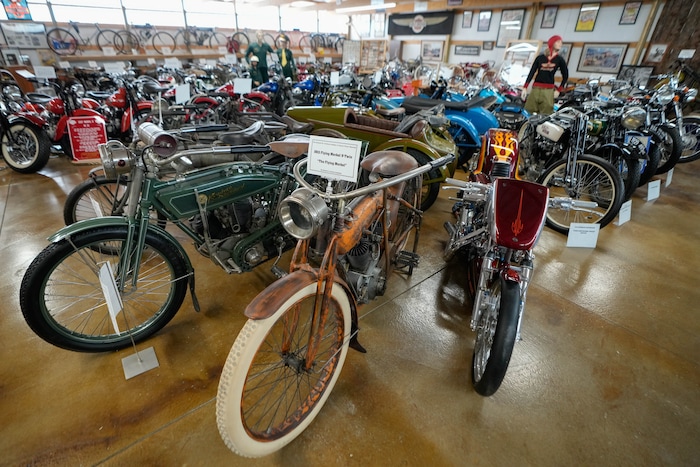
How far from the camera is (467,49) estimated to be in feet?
33.5

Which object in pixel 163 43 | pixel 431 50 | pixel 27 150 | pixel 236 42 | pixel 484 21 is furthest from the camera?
pixel 236 42

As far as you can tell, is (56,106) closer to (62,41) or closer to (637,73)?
(62,41)

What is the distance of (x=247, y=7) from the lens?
12711mm

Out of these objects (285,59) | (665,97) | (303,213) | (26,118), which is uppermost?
(285,59)

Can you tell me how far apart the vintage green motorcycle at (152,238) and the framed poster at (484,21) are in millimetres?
10200

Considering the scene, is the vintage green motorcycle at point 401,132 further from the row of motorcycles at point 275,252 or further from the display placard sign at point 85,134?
the display placard sign at point 85,134

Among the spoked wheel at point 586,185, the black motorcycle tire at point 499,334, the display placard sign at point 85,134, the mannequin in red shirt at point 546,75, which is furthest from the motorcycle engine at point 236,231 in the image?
the mannequin in red shirt at point 546,75

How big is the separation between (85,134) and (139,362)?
3.74m

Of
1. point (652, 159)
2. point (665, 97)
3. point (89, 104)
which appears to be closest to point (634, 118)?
point (652, 159)

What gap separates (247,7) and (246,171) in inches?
549

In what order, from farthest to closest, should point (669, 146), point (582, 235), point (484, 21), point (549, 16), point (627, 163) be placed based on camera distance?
point (484, 21) < point (549, 16) < point (669, 146) < point (627, 163) < point (582, 235)

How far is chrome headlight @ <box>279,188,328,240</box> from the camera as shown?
1136 mm

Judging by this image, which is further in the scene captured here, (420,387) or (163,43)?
(163,43)

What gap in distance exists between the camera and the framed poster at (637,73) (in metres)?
6.96
